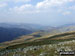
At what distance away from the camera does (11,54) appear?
247ft

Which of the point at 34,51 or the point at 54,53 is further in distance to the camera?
the point at 34,51

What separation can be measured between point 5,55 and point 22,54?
1038 cm

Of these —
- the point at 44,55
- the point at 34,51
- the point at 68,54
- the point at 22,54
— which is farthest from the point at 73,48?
the point at 22,54

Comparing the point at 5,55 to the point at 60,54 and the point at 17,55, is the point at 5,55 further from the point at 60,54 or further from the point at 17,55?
the point at 60,54

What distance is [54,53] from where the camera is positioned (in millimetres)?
66125

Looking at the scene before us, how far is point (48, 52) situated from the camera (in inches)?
2721

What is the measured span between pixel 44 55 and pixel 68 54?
36.1 ft

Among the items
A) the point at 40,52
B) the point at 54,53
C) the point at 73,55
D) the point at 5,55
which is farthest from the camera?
the point at 5,55

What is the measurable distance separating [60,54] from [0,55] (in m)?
33.4

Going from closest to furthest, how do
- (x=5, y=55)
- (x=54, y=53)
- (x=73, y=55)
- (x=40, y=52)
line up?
(x=73, y=55) < (x=54, y=53) < (x=40, y=52) < (x=5, y=55)

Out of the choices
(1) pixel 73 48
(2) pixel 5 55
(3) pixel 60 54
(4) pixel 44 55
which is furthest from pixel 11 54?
(1) pixel 73 48

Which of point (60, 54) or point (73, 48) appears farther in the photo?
point (73, 48)

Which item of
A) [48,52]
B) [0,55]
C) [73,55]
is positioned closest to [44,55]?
[48,52]

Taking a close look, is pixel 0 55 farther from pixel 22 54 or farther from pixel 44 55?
pixel 44 55
